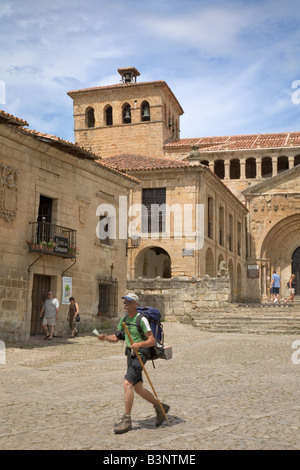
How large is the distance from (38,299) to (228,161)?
23.7 metres

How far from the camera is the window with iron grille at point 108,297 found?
17859 millimetres

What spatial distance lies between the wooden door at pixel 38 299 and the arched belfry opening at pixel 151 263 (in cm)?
1149

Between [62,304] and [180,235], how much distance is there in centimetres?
1127

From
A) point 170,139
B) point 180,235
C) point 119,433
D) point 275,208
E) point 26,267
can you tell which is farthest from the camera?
point 170,139

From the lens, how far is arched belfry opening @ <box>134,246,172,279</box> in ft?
88.7

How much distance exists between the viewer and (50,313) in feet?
46.1

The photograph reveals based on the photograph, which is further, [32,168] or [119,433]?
[32,168]

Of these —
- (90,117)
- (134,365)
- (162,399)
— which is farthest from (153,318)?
(90,117)

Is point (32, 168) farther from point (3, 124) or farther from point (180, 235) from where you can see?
point (180, 235)

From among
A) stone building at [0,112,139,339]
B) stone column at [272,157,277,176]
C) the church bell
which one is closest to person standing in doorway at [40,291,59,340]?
stone building at [0,112,139,339]

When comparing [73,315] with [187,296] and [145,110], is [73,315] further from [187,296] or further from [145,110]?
[145,110]

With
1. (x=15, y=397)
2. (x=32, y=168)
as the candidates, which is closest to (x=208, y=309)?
(x=32, y=168)

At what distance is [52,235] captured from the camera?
1484 centimetres

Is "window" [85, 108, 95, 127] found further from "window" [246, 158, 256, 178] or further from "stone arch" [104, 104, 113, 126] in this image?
"window" [246, 158, 256, 178]
